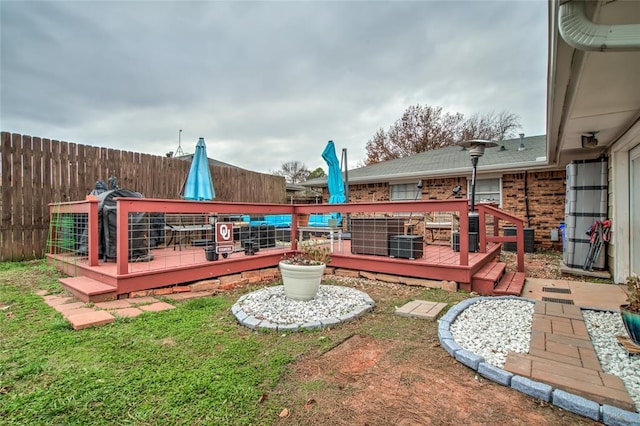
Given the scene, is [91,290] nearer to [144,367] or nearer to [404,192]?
[144,367]

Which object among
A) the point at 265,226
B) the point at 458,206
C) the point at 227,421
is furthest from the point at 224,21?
the point at 227,421

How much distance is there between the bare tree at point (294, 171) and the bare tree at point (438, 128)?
31.9ft

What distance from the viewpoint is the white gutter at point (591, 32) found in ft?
5.43

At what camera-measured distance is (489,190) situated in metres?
8.71

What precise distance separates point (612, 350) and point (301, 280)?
269 centimetres

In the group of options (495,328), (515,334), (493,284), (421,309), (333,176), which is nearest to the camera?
(515,334)

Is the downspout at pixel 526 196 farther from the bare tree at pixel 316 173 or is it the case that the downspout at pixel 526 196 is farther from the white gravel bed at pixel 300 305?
the bare tree at pixel 316 173

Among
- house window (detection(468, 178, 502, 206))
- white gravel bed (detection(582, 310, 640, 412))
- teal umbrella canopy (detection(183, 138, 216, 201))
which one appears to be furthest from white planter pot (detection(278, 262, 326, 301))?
house window (detection(468, 178, 502, 206))

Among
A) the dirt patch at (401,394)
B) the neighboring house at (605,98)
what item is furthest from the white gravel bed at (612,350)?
the neighboring house at (605,98)

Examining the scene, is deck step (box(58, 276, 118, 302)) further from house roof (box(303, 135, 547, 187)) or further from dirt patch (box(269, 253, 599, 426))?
house roof (box(303, 135, 547, 187))

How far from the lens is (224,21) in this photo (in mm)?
6348

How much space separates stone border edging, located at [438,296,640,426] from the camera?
1550mm

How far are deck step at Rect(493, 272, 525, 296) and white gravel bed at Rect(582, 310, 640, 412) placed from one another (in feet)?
2.80

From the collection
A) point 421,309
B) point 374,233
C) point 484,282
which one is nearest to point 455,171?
point 374,233
